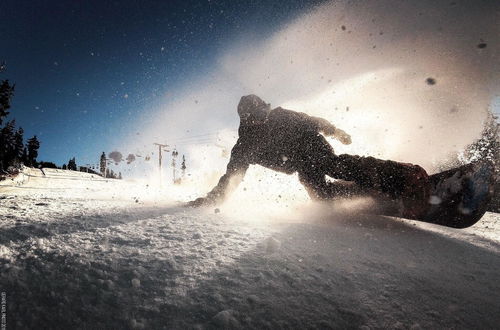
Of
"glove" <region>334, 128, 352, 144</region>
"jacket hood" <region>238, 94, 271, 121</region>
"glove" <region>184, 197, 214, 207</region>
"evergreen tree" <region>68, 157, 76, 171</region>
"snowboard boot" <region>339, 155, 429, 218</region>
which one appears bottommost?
"glove" <region>184, 197, 214, 207</region>

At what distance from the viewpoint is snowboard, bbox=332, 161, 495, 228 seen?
10.2ft

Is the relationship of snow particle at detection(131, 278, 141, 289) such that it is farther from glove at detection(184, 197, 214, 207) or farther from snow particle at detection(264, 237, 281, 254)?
glove at detection(184, 197, 214, 207)

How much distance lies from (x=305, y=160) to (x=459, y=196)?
2.24 m

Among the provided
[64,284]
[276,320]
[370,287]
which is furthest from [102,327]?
[370,287]

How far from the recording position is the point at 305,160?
4.46 m

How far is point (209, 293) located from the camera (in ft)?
4.45

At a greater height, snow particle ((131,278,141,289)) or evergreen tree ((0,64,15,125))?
evergreen tree ((0,64,15,125))

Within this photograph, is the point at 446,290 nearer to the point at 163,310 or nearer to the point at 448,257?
the point at 448,257

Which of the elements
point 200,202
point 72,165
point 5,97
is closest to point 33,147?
point 72,165

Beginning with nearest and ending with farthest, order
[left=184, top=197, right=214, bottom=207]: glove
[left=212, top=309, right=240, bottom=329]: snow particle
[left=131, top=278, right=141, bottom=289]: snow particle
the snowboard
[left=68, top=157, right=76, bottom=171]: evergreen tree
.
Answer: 1. [left=212, top=309, right=240, bottom=329]: snow particle
2. [left=131, top=278, right=141, bottom=289]: snow particle
3. the snowboard
4. [left=184, top=197, right=214, bottom=207]: glove
5. [left=68, top=157, right=76, bottom=171]: evergreen tree

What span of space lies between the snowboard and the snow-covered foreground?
596 mm

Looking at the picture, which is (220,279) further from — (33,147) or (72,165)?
(72,165)

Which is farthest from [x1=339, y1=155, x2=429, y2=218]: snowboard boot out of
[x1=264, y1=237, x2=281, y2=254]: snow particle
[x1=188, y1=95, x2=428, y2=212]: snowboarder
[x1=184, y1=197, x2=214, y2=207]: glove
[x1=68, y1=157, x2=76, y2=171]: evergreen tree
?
[x1=68, y1=157, x2=76, y2=171]: evergreen tree

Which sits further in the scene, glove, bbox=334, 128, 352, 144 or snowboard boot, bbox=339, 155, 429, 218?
glove, bbox=334, 128, 352, 144
